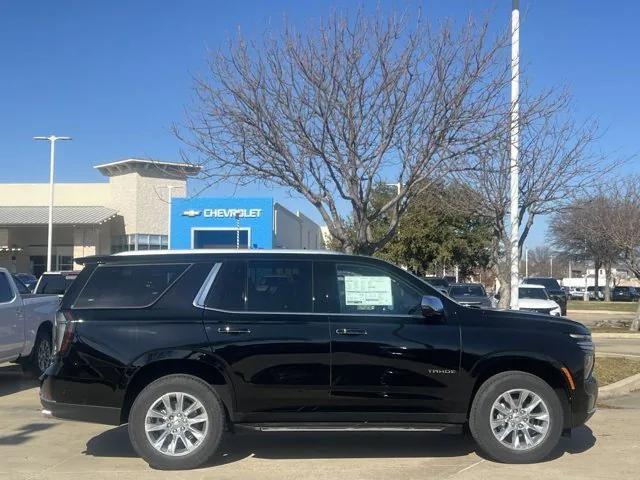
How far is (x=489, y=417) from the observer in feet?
22.0

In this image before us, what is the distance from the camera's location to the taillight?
264 inches

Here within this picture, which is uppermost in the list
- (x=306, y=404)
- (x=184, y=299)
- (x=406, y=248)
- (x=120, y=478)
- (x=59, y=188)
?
(x=59, y=188)

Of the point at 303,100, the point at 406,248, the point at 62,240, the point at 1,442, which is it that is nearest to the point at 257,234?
the point at 406,248

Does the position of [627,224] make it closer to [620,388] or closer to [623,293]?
[620,388]

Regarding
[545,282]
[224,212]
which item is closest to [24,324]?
[545,282]

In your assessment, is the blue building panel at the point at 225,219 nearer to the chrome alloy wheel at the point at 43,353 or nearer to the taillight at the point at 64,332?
the chrome alloy wheel at the point at 43,353

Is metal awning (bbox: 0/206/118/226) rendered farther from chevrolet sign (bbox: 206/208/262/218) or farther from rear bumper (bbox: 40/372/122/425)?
rear bumper (bbox: 40/372/122/425)

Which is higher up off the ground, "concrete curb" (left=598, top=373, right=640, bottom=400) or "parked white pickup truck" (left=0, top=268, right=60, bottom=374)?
"parked white pickup truck" (left=0, top=268, right=60, bottom=374)

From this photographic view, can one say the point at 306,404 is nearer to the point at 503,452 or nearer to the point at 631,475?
the point at 503,452

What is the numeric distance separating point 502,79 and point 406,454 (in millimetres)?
5975

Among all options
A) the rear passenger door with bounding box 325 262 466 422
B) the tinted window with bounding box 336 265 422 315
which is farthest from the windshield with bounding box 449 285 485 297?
the rear passenger door with bounding box 325 262 466 422

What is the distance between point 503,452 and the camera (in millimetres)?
6746

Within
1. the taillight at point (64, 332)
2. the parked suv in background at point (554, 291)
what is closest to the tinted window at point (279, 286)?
the taillight at point (64, 332)

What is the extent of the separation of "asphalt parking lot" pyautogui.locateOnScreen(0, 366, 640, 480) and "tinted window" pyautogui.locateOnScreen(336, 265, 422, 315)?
4.66 feet
